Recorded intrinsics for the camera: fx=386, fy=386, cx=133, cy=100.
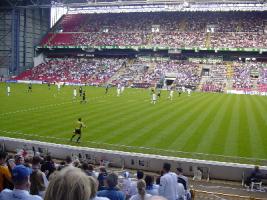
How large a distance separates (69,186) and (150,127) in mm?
25853

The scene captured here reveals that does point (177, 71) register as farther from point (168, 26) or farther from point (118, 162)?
point (118, 162)

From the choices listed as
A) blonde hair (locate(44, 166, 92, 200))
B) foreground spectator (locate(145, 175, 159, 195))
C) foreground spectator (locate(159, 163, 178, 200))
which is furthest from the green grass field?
blonde hair (locate(44, 166, 92, 200))

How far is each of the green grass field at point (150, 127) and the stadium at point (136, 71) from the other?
0.09m

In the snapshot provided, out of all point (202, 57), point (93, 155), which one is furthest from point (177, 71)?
point (93, 155)

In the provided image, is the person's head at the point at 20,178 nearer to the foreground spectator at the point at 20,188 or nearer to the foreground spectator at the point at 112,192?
the foreground spectator at the point at 20,188

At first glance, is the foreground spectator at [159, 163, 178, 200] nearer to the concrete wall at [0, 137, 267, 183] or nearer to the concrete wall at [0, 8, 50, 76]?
the concrete wall at [0, 137, 267, 183]

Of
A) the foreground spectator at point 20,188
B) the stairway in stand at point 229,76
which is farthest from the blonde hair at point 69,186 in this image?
the stairway in stand at point 229,76

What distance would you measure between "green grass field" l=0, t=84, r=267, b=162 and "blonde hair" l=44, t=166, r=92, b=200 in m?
17.7

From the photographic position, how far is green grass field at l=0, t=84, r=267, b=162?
889 inches

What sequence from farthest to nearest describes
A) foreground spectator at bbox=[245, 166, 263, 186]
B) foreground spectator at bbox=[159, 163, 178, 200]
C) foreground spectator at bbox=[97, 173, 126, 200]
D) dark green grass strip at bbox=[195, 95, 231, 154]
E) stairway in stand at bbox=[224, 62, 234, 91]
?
stairway in stand at bbox=[224, 62, 234, 91] → dark green grass strip at bbox=[195, 95, 231, 154] → foreground spectator at bbox=[245, 166, 263, 186] → foreground spectator at bbox=[159, 163, 178, 200] → foreground spectator at bbox=[97, 173, 126, 200]

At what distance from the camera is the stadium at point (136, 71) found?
29000 millimetres

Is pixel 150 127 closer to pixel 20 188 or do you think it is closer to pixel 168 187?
pixel 168 187

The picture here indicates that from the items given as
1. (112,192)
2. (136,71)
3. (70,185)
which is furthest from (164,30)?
(70,185)

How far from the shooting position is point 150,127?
29.0 metres
